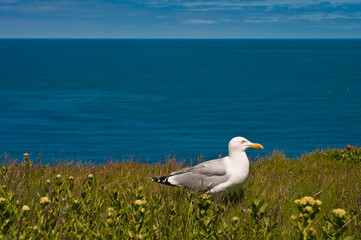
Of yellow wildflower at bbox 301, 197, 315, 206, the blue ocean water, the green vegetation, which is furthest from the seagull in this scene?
the blue ocean water

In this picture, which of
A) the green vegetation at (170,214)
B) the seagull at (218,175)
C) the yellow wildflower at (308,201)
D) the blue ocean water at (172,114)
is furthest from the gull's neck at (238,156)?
the blue ocean water at (172,114)

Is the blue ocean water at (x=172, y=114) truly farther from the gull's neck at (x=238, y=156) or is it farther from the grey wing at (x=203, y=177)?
the gull's neck at (x=238, y=156)

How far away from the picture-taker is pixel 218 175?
6848 mm

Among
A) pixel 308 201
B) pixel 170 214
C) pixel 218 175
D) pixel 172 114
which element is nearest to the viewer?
pixel 308 201

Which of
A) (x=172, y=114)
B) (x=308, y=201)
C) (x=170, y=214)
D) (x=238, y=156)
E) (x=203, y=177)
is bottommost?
(x=170, y=214)

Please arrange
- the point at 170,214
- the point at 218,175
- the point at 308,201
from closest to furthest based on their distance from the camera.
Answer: the point at 308,201, the point at 170,214, the point at 218,175

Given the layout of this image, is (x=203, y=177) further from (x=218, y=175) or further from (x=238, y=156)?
(x=238, y=156)

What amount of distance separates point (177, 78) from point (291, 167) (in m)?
108

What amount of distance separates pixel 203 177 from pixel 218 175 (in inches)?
9.6

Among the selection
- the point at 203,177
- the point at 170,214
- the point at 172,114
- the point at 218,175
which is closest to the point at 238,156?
the point at 218,175

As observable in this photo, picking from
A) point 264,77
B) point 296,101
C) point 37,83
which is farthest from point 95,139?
point 264,77

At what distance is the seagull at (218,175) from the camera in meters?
6.64

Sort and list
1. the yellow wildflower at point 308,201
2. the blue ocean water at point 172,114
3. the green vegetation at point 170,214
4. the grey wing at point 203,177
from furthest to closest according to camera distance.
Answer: the blue ocean water at point 172,114
the grey wing at point 203,177
the green vegetation at point 170,214
the yellow wildflower at point 308,201

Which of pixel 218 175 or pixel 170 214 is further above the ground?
pixel 218 175
